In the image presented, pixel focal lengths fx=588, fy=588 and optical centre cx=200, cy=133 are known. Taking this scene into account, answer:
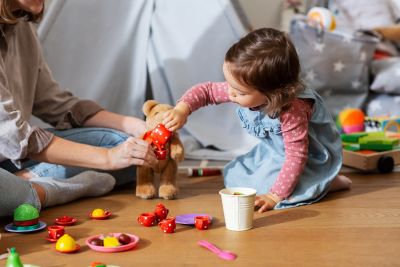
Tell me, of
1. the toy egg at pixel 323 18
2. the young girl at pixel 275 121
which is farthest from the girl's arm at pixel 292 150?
the toy egg at pixel 323 18

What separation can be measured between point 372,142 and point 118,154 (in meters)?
0.91

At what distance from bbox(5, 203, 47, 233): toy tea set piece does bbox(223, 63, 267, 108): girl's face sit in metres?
0.49

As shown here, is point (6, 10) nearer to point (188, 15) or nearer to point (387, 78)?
point (188, 15)

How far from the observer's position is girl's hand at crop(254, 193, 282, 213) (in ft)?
4.39

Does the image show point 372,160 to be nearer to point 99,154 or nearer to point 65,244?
point 99,154

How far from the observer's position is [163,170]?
1489 millimetres

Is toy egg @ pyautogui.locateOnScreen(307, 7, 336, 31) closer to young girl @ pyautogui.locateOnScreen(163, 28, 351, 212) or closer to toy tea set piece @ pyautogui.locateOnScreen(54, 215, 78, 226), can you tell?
young girl @ pyautogui.locateOnScreen(163, 28, 351, 212)

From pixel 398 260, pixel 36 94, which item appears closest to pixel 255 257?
pixel 398 260

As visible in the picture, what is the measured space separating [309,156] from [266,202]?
214mm

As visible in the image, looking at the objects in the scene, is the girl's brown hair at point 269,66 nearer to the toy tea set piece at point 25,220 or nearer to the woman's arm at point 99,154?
the woman's arm at point 99,154

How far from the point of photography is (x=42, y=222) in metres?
1.25

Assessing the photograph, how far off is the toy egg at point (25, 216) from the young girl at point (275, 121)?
0.36m

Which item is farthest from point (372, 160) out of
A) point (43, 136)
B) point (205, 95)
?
point (43, 136)

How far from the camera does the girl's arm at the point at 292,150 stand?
4.40 feet
